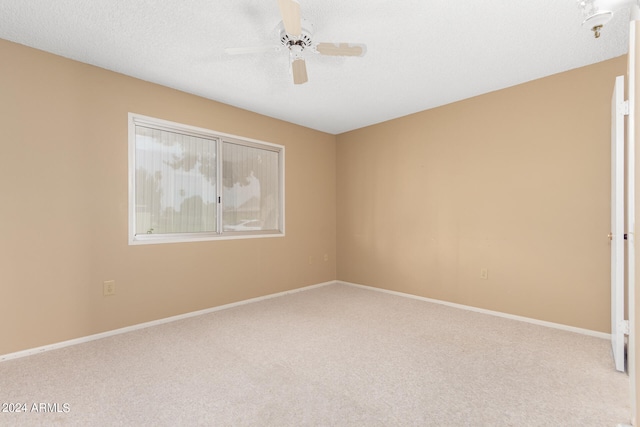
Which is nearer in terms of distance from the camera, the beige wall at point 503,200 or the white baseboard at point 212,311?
the white baseboard at point 212,311

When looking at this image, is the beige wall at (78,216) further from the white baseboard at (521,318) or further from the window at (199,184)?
the white baseboard at (521,318)

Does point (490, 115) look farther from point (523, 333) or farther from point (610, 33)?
point (523, 333)

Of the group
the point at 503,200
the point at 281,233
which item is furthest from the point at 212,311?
the point at 503,200

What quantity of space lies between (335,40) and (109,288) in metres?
2.78

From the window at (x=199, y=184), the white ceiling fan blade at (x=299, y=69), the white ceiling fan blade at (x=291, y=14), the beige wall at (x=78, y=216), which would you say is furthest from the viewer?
the window at (x=199, y=184)

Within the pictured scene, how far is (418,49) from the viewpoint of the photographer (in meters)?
2.44

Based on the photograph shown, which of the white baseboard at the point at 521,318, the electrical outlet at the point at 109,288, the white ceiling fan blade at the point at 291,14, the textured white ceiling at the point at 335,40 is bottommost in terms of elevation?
the white baseboard at the point at 521,318

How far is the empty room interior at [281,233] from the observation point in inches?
75.6

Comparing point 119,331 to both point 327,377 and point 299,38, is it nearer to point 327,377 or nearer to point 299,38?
point 327,377

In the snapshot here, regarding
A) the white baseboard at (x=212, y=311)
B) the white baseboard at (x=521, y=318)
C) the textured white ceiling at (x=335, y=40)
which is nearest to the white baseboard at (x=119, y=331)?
the white baseboard at (x=212, y=311)

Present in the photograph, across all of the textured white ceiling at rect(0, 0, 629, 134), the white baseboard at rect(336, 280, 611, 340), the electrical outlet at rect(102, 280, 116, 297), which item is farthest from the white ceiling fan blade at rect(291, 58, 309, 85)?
the white baseboard at rect(336, 280, 611, 340)

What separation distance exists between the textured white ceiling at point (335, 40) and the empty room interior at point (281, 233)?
20 mm

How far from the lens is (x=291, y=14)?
1650 millimetres

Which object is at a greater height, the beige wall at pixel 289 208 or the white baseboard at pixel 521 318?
the beige wall at pixel 289 208
